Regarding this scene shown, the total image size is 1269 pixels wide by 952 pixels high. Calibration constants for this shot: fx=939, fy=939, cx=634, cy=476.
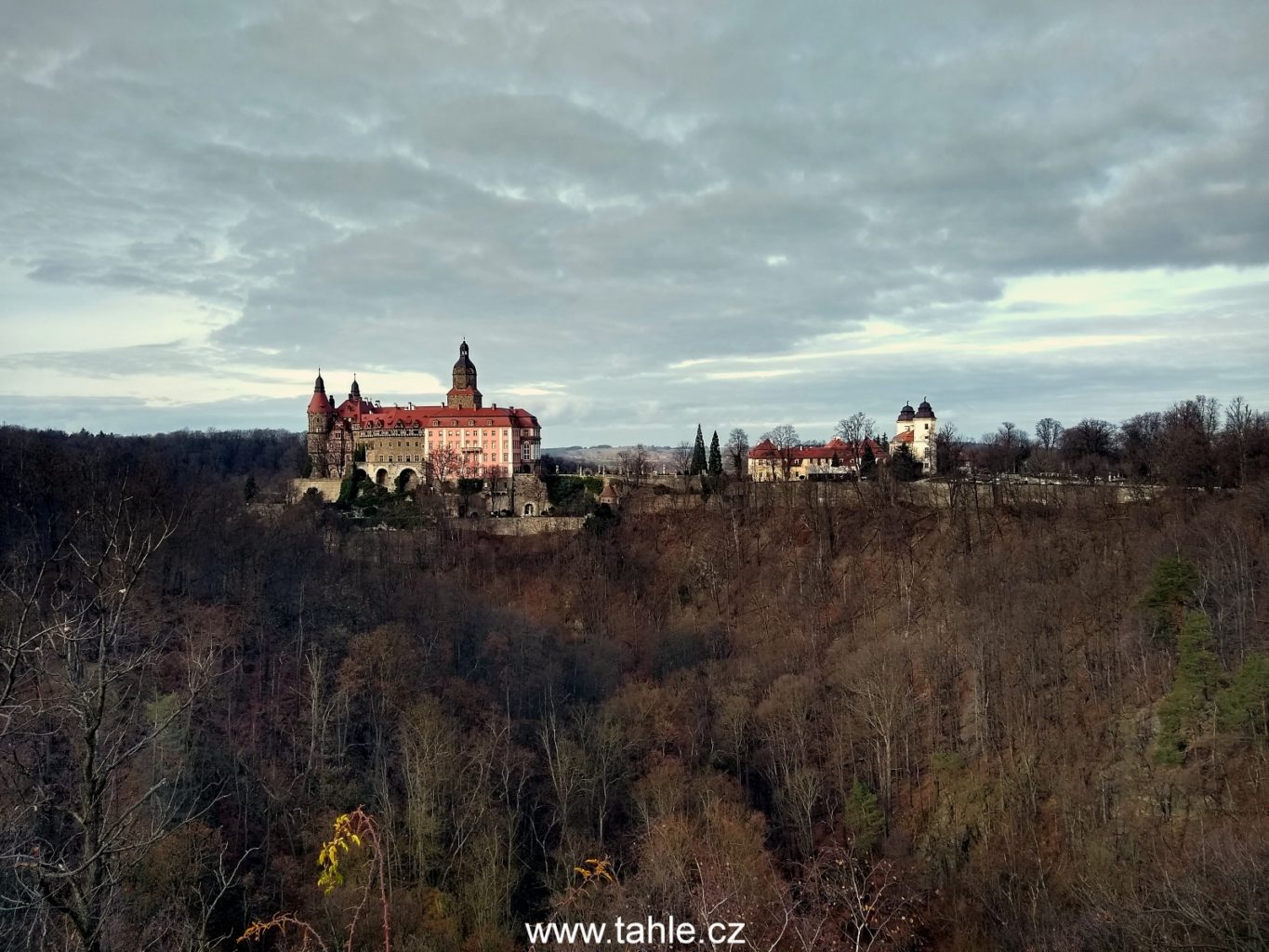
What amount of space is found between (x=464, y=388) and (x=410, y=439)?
951 cm

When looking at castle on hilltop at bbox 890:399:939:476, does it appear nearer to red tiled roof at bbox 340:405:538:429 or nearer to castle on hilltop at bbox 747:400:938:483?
castle on hilltop at bbox 747:400:938:483

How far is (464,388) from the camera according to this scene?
85500mm

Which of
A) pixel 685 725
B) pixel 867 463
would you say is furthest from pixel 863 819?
pixel 867 463

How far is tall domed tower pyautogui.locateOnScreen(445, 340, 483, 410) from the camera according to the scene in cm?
8481

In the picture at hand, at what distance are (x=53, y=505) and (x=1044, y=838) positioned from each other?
46.4 m

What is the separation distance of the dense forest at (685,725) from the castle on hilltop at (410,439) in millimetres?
17053

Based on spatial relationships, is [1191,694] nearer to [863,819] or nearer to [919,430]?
[863,819]

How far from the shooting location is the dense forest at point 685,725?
21.1 meters

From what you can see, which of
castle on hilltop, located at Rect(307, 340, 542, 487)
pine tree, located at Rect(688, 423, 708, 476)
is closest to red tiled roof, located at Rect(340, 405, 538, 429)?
castle on hilltop, located at Rect(307, 340, 542, 487)

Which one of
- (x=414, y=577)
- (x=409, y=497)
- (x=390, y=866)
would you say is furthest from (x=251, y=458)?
(x=390, y=866)

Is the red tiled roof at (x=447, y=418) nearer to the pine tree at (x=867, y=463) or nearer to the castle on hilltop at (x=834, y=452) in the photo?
the castle on hilltop at (x=834, y=452)

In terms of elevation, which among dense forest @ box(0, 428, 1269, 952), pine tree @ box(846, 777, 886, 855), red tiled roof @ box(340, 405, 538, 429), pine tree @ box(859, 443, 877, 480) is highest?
red tiled roof @ box(340, 405, 538, 429)

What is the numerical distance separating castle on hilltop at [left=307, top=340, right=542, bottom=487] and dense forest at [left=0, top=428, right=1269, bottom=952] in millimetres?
17053

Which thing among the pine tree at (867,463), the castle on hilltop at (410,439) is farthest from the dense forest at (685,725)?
the castle on hilltop at (410,439)
